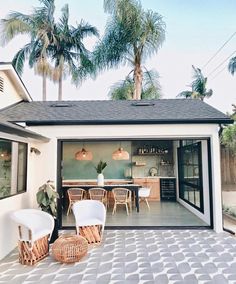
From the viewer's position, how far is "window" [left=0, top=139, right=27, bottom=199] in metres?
5.09

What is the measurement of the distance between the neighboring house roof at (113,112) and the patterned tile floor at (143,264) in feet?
9.63

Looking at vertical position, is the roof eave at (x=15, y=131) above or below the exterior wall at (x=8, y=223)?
above

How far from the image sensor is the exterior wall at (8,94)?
6.97m

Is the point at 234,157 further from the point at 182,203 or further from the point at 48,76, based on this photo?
the point at 48,76

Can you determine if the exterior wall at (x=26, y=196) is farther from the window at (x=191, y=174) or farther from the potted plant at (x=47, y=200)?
the window at (x=191, y=174)

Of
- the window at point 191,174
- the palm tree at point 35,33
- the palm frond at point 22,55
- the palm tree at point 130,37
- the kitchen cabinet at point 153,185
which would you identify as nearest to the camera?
the window at point 191,174

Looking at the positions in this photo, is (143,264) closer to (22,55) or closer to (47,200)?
(47,200)

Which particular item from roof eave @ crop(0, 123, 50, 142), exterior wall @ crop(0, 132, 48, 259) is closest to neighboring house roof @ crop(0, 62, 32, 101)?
exterior wall @ crop(0, 132, 48, 259)

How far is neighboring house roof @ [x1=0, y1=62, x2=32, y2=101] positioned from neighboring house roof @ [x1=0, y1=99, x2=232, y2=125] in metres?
0.31

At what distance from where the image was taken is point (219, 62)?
16.7m

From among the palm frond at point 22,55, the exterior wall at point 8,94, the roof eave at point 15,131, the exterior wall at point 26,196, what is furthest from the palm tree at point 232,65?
the roof eave at point 15,131

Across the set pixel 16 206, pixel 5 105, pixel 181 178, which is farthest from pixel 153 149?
pixel 16 206

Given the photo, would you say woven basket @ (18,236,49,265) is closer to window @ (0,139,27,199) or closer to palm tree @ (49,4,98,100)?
window @ (0,139,27,199)

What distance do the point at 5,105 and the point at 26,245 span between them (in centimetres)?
444
